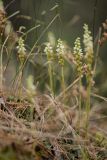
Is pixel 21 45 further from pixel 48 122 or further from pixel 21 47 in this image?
pixel 48 122

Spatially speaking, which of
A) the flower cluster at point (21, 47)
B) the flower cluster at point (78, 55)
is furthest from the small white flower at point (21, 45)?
the flower cluster at point (78, 55)

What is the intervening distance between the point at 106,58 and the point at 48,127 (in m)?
2.43

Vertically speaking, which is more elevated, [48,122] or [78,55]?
[78,55]

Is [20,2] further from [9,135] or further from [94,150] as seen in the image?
[9,135]

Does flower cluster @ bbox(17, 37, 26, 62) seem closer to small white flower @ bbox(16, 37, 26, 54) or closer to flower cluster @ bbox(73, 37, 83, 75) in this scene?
small white flower @ bbox(16, 37, 26, 54)

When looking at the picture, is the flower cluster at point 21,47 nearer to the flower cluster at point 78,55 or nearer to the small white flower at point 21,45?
the small white flower at point 21,45

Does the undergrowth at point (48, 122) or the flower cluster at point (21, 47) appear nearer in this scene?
the undergrowth at point (48, 122)

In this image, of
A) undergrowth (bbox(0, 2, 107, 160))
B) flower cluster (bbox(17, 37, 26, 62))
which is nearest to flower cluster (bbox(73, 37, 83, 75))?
undergrowth (bbox(0, 2, 107, 160))

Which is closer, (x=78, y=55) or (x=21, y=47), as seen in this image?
(x=78, y=55)

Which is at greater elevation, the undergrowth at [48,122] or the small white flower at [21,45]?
the small white flower at [21,45]

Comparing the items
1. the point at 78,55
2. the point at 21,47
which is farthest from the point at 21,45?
the point at 78,55

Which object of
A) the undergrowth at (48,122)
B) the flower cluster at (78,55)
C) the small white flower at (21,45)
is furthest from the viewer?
the small white flower at (21,45)

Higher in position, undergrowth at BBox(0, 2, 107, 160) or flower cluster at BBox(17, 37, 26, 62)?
flower cluster at BBox(17, 37, 26, 62)

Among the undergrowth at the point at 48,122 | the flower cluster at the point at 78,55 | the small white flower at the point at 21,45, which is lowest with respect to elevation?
the undergrowth at the point at 48,122
